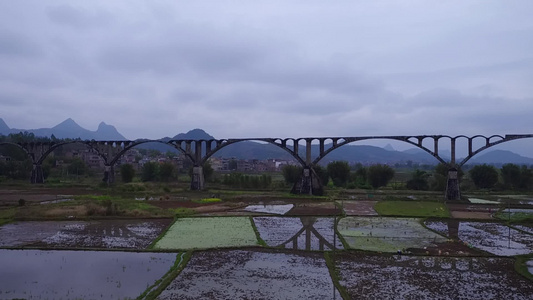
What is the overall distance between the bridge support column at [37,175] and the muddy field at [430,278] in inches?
2336

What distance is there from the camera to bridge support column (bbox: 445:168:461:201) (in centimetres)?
4331

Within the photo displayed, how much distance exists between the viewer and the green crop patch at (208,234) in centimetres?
2025

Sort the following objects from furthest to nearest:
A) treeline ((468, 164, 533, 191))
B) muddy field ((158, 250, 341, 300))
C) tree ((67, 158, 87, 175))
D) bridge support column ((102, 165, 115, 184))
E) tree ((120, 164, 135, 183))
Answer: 1. tree ((67, 158, 87, 175))
2. tree ((120, 164, 135, 183))
3. treeline ((468, 164, 533, 191))
4. bridge support column ((102, 165, 115, 184))
5. muddy field ((158, 250, 341, 300))

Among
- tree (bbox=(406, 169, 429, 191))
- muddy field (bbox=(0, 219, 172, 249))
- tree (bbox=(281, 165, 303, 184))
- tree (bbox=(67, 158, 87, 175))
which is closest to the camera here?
muddy field (bbox=(0, 219, 172, 249))

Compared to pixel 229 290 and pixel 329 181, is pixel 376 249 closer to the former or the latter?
pixel 229 290

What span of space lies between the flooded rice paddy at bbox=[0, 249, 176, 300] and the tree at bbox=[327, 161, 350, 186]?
1955 inches

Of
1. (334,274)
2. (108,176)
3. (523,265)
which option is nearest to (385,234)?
(523,265)

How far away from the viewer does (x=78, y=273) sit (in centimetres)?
1498

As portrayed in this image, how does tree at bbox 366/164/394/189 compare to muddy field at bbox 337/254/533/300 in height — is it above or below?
above

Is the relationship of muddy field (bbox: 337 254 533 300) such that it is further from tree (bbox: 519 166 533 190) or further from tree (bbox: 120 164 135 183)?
tree (bbox: 120 164 135 183)

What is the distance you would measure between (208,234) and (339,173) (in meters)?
44.7

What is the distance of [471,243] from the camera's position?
21406 millimetres

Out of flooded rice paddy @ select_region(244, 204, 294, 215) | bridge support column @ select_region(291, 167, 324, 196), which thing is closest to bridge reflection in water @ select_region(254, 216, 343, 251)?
flooded rice paddy @ select_region(244, 204, 294, 215)

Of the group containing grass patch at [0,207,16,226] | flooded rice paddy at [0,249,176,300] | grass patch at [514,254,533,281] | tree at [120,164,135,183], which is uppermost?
tree at [120,164,135,183]
